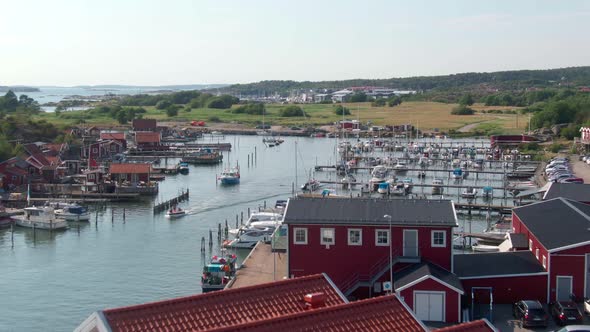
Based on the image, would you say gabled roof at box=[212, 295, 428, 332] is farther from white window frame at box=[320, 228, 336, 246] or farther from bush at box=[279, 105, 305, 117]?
bush at box=[279, 105, 305, 117]

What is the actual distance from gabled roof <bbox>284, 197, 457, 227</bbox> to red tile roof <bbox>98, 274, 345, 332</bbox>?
5.04m

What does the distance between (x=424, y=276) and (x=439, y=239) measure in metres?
1.10

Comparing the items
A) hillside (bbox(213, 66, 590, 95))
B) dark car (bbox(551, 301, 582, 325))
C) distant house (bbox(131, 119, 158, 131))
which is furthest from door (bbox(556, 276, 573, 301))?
hillside (bbox(213, 66, 590, 95))

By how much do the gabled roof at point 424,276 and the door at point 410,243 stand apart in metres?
0.28

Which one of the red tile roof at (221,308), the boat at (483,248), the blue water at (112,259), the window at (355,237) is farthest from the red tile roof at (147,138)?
the red tile roof at (221,308)

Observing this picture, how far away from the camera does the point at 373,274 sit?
13.7 meters

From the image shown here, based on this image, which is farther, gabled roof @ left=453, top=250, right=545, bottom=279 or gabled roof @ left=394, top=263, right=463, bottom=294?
gabled roof @ left=453, top=250, right=545, bottom=279

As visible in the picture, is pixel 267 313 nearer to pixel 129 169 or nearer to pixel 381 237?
pixel 381 237

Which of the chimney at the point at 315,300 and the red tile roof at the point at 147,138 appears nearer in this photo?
the chimney at the point at 315,300

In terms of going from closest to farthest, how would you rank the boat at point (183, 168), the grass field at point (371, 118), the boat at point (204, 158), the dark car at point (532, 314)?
the dark car at point (532, 314) → the boat at point (183, 168) → the boat at point (204, 158) → the grass field at point (371, 118)

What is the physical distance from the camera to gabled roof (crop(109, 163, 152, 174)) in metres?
32.8

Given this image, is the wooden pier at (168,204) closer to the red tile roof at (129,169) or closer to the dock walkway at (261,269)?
the red tile roof at (129,169)

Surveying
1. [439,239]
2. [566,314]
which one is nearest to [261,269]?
[439,239]

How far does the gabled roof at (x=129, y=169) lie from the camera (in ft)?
107
